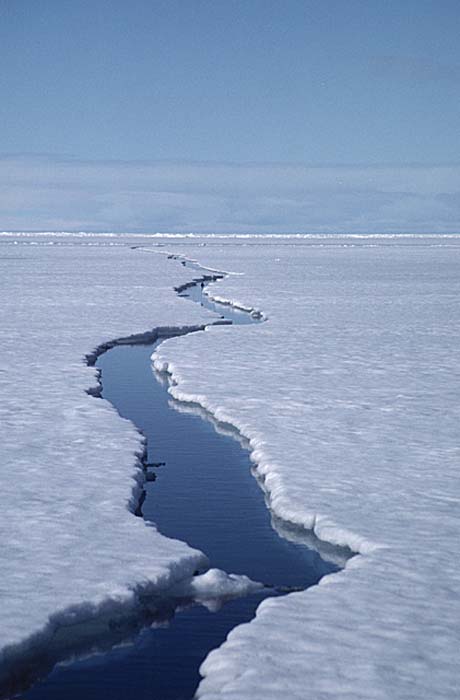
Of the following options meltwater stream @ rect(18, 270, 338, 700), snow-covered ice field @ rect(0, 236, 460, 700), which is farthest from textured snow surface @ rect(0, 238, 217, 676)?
meltwater stream @ rect(18, 270, 338, 700)

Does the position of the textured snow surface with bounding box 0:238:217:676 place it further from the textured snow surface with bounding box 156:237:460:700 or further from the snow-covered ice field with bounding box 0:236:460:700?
the textured snow surface with bounding box 156:237:460:700

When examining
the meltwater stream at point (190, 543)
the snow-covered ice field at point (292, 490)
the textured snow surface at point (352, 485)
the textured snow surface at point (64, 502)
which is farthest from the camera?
the textured snow surface at point (64, 502)

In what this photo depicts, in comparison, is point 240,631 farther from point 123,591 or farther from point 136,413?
point 136,413

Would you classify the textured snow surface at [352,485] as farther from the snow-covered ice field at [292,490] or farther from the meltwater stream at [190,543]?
the meltwater stream at [190,543]

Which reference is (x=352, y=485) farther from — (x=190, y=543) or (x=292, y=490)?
(x=190, y=543)

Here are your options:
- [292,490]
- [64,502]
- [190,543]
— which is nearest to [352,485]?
[292,490]

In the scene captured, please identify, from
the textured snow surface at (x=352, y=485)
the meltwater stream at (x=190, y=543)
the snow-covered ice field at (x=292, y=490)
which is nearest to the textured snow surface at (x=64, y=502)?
the snow-covered ice field at (x=292, y=490)

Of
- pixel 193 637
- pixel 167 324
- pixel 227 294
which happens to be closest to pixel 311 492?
pixel 193 637
